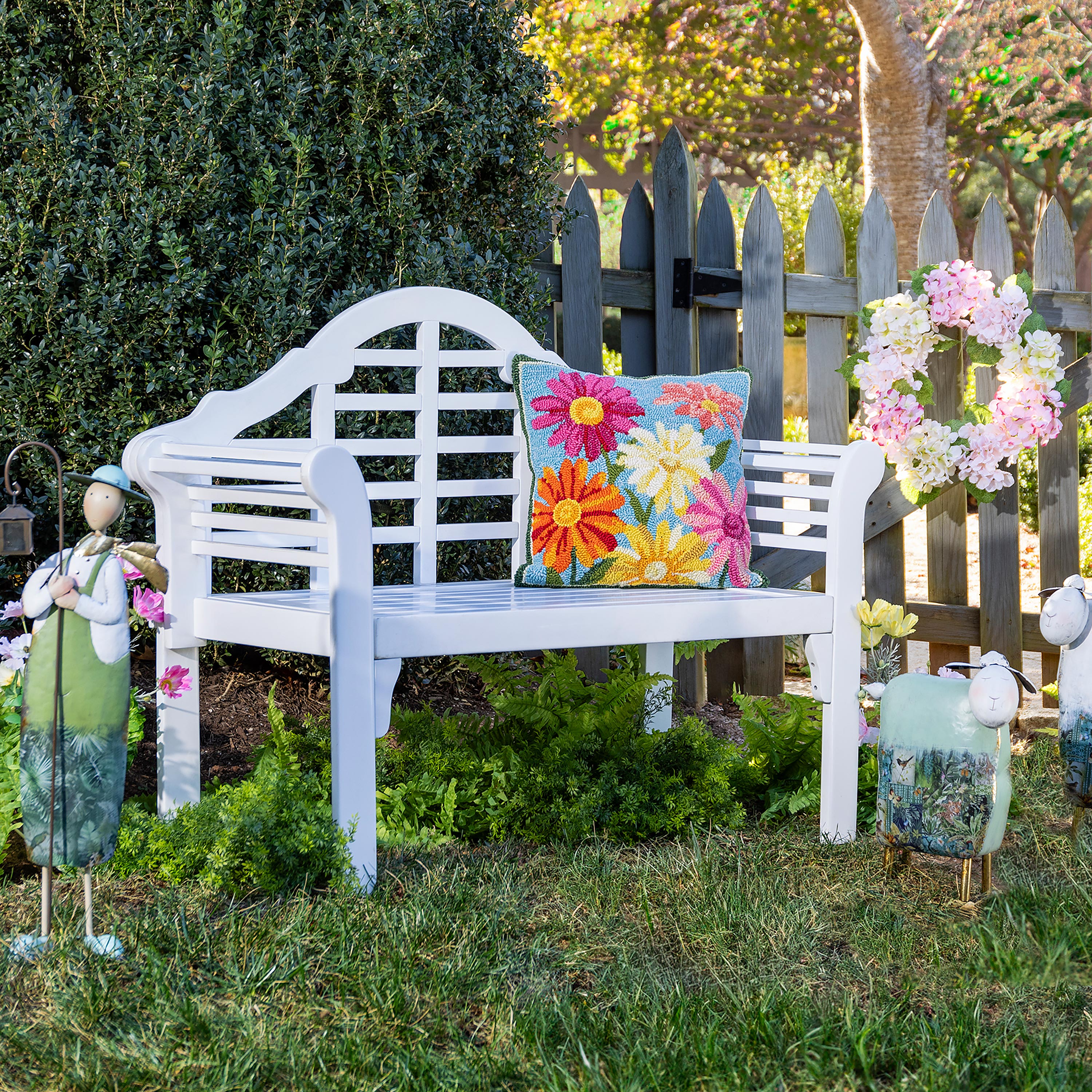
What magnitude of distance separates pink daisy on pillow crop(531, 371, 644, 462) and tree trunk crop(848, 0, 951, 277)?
18.4 feet

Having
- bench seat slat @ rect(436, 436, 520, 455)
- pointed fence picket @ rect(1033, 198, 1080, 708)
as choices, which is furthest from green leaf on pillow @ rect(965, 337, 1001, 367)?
bench seat slat @ rect(436, 436, 520, 455)

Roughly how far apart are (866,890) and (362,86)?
2380mm

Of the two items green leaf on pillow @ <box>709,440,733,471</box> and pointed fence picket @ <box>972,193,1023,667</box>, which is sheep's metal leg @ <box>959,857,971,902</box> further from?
pointed fence picket @ <box>972,193,1023,667</box>

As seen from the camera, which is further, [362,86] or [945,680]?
[362,86]

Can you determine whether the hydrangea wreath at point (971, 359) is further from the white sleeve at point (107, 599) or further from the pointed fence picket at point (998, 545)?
the white sleeve at point (107, 599)

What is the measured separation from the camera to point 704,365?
4102 millimetres

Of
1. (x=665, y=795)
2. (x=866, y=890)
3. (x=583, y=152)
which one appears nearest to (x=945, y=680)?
(x=866, y=890)

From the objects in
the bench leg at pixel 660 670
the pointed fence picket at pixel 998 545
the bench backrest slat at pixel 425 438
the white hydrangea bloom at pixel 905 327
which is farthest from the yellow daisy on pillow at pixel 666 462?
the pointed fence picket at pixel 998 545

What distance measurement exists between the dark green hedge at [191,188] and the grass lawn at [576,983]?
4.33ft

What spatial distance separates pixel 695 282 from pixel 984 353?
965mm

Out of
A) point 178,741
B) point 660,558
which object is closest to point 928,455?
point 660,558

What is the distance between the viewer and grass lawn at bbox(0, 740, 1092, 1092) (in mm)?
1690

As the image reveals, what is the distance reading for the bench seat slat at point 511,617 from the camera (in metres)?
2.34

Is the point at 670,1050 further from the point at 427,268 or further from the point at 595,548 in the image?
the point at 427,268
